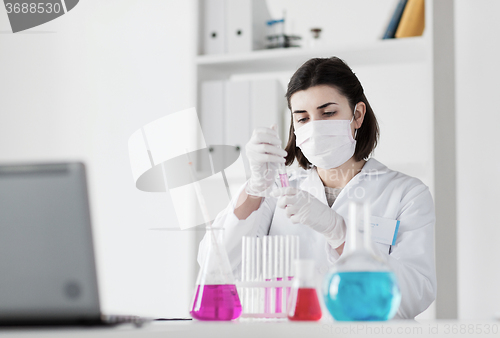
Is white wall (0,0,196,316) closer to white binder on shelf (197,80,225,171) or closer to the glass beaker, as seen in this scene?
white binder on shelf (197,80,225,171)

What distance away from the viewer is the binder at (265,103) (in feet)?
7.22

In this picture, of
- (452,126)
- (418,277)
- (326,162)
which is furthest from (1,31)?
(418,277)

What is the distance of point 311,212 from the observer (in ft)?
3.94

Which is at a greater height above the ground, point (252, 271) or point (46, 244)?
point (46, 244)

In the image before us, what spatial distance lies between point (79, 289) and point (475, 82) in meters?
1.85

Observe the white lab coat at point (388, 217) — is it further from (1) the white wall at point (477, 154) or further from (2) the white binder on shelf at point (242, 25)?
(2) the white binder on shelf at point (242, 25)

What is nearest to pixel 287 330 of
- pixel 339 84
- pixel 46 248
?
pixel 46 248

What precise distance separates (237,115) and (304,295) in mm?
1532

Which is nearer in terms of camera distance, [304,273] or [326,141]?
[304,273]

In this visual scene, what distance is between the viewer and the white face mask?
1.59m

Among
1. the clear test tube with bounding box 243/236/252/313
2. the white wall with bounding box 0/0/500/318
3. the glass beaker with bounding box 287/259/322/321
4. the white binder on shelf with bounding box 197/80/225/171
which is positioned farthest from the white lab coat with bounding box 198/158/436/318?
the white wall with bounding box 0/0/500/318

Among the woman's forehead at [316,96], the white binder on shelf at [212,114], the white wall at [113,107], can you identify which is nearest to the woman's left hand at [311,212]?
the woman's forehead at [316,96]

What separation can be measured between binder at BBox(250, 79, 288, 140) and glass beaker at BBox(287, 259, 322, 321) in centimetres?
144

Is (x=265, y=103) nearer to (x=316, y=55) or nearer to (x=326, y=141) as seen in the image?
(x=316, y=55)
